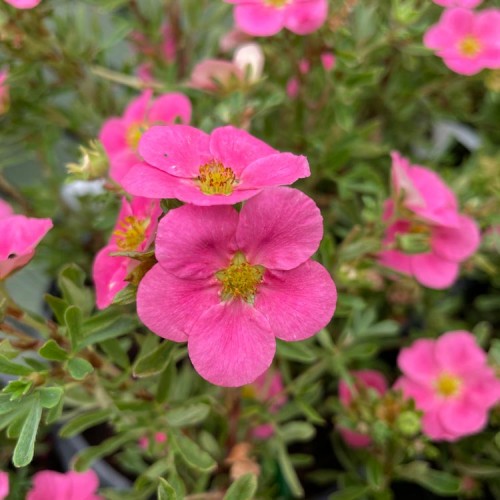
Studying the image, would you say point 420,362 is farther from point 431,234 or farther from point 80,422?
point 80,422

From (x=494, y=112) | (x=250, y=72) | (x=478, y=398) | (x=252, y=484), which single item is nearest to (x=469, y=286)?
(x=494, y=112)

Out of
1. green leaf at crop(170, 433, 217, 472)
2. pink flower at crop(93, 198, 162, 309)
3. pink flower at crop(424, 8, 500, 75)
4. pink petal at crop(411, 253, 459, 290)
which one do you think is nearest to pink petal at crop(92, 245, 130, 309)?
pink flower at crop(93, 198, 162, 309)

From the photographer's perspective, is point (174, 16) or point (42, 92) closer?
point (42, 92)

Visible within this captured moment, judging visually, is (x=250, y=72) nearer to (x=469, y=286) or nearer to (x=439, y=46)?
(x=439, y=46)

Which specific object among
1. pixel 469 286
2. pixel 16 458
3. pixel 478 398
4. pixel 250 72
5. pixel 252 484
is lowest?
pixel 469 286

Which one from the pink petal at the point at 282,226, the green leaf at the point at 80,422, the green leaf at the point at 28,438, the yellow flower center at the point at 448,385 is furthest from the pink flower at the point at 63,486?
the yellow flower center at the point at 448,385

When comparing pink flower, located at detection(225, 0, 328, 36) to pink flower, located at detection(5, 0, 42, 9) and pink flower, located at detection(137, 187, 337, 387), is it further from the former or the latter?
pink flower, located at detection(137, 187, 337, 387)
